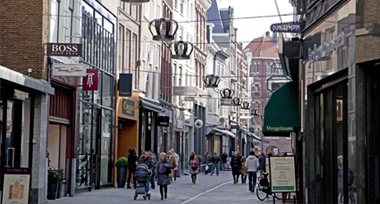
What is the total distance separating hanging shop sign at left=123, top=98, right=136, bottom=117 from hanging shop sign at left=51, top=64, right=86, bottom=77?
35.4 feet

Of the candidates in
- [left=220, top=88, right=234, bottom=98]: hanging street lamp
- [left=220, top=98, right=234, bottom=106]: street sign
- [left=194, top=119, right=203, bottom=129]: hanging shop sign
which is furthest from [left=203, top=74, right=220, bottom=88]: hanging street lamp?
[left=194, top=119, right=203, bottom=129]: hanging shop sign

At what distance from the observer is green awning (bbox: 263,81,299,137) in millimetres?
17250

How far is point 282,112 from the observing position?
17.4m

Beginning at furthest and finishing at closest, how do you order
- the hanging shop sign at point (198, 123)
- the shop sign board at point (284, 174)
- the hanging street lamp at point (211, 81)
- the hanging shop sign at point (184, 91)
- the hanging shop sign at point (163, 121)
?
the hanging shop sign at point (198, 123), the hanging shop sign at point (184, 91), the hanging shop sign at point (163, 121), the hanging street lamp at point (211, 81), the shop sign board at point (284, 174)

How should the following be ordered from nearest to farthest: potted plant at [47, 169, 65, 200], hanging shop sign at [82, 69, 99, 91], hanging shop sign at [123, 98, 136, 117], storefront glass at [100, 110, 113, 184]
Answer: potted plant at [47, 169, 65, 200]
hanging shop sign at [82, 69, 99, 91]
storefront glass at [100, 110, 113, 184]
hanging shop sign at [123, 98, 136, 117]

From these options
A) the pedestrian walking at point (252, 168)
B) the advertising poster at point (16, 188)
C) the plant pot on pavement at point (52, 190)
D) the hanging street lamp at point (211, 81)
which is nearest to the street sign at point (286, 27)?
the advertising poster at point (16, 188)

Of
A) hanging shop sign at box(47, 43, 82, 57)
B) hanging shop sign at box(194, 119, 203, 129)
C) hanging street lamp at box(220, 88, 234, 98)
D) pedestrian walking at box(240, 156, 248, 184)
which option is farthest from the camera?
hanging shop sign at box(194, 119, 203, 129)

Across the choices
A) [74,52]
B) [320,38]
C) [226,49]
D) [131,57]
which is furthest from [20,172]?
[226,49]

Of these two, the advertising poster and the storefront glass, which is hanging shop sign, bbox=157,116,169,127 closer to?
the storefront glass

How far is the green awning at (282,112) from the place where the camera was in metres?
17.2

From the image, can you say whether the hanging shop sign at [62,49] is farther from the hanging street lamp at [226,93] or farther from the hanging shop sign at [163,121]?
the hanging street lamp at [226,93]

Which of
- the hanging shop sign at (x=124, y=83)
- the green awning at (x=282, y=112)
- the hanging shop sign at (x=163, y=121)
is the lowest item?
the green awning at (x=282, y=112)

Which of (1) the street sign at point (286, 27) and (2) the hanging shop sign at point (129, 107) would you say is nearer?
(1) the street sign at point (286, 27)

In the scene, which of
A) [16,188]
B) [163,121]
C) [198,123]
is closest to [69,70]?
[16,188]
